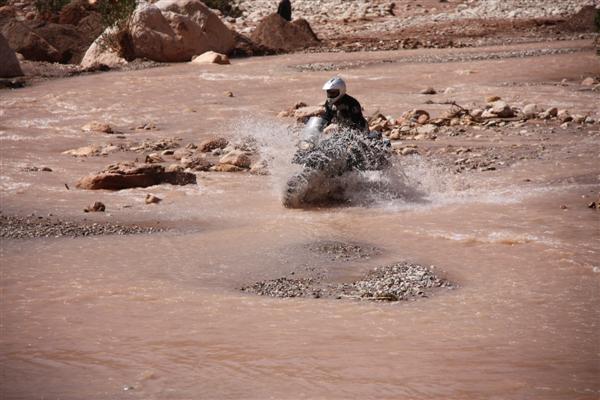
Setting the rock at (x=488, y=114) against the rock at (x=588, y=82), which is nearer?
the rock at (x=488, y=114)

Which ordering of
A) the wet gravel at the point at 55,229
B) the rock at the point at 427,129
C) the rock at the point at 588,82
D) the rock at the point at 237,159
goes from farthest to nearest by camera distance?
the rock at the point at 588,82
the rock at the point at 427,129
the rock at the point at 237,159
the wet gravel at the point at 55,229

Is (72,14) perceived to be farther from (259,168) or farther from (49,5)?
(259,168)

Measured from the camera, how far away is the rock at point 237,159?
42.2 feet

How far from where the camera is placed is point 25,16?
93.0 feet

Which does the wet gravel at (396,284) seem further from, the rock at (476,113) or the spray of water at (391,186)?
the rock at (476,113)

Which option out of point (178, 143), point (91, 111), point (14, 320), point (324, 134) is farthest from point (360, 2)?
point (14, 320)

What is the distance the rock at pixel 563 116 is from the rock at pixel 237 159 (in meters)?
4.88

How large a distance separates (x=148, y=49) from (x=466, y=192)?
1322 centimetres

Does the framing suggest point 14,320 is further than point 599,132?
No

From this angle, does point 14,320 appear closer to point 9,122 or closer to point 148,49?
point 9,122

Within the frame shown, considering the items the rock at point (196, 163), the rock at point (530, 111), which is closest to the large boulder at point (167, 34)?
the rock at point (530, 111)

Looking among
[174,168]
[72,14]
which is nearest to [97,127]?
[174,168]

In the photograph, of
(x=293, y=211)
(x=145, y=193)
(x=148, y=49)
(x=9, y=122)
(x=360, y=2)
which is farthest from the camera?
(x=360, y=2)

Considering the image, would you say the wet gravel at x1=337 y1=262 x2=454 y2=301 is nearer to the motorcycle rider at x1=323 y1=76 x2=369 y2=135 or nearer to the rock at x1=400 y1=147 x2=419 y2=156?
the motorcycle rider at x1=323 y1=76 x2=369 y2=135
